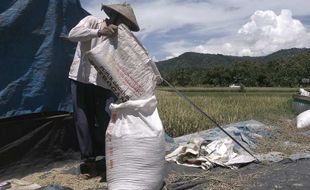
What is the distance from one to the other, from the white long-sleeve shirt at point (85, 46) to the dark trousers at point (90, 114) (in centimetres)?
11

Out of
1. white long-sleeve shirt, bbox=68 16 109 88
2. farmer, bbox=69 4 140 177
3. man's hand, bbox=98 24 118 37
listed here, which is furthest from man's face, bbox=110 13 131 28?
man's hand, bbox=98 24 118 37

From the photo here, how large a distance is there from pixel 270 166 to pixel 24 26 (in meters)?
3.03

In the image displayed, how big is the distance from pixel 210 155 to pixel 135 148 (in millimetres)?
1913

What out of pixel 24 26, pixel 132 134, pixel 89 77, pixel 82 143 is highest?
pixel 24 26

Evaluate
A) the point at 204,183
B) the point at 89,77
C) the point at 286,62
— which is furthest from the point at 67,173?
the point at 286,62

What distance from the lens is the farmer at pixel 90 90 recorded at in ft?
14.9

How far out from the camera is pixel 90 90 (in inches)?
191

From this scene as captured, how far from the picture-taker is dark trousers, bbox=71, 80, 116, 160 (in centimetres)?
480

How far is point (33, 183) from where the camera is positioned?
4742 millimetres

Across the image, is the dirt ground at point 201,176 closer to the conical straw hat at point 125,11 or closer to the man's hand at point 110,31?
the man's hand at point 110,31

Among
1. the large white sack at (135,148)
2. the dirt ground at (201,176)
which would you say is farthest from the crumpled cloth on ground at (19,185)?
the large white sack at (135,148)

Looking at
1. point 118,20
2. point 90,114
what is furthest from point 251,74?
point 118,20

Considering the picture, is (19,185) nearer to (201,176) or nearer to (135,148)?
(135,148)

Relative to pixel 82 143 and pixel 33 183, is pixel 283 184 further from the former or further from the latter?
pixel 33 183
